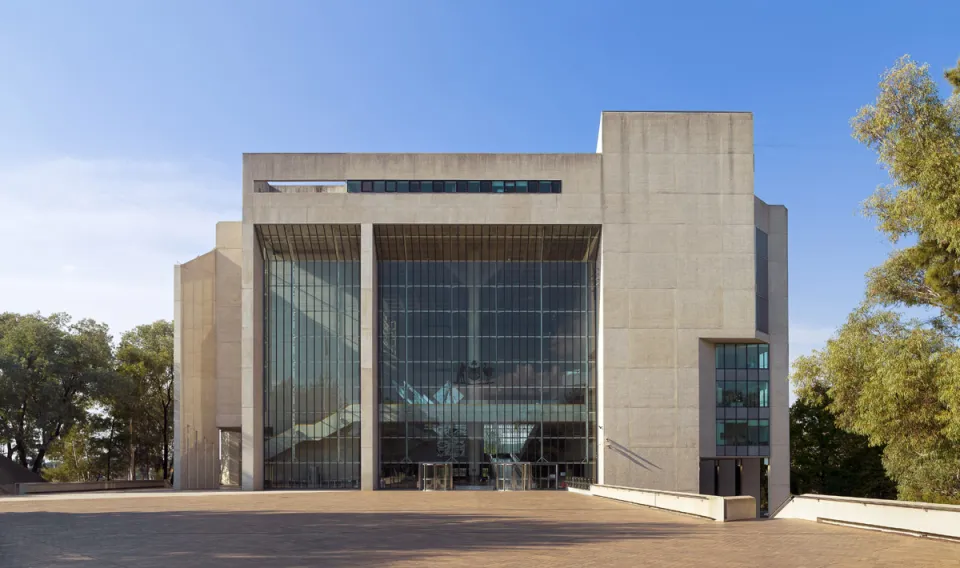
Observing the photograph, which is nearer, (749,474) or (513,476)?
(513,476)

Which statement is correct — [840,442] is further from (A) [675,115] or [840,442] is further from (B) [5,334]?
(B) [5,334]

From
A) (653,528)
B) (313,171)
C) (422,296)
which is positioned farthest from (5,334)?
(653,528)

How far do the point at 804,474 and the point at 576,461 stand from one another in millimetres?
20640

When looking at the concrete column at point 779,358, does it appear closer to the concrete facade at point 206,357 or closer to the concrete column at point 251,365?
the concrete column at point 251,365

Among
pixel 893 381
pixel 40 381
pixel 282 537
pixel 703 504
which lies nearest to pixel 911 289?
pixel 893 381

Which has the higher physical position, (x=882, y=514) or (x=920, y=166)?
(x=920, y=166)

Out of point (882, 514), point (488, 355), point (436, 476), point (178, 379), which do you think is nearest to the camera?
point (882, 514)

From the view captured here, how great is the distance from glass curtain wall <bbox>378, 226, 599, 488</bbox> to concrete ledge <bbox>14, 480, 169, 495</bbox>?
53.1ft

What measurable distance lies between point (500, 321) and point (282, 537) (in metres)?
31.0

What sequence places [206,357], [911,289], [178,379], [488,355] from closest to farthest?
[911,289] → [178,379] → [488,355] → [206,357]

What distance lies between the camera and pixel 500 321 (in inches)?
1914

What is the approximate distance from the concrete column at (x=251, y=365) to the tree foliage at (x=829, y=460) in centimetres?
3653

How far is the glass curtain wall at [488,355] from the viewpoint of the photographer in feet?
156

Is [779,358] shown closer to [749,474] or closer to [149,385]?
[749,474]
